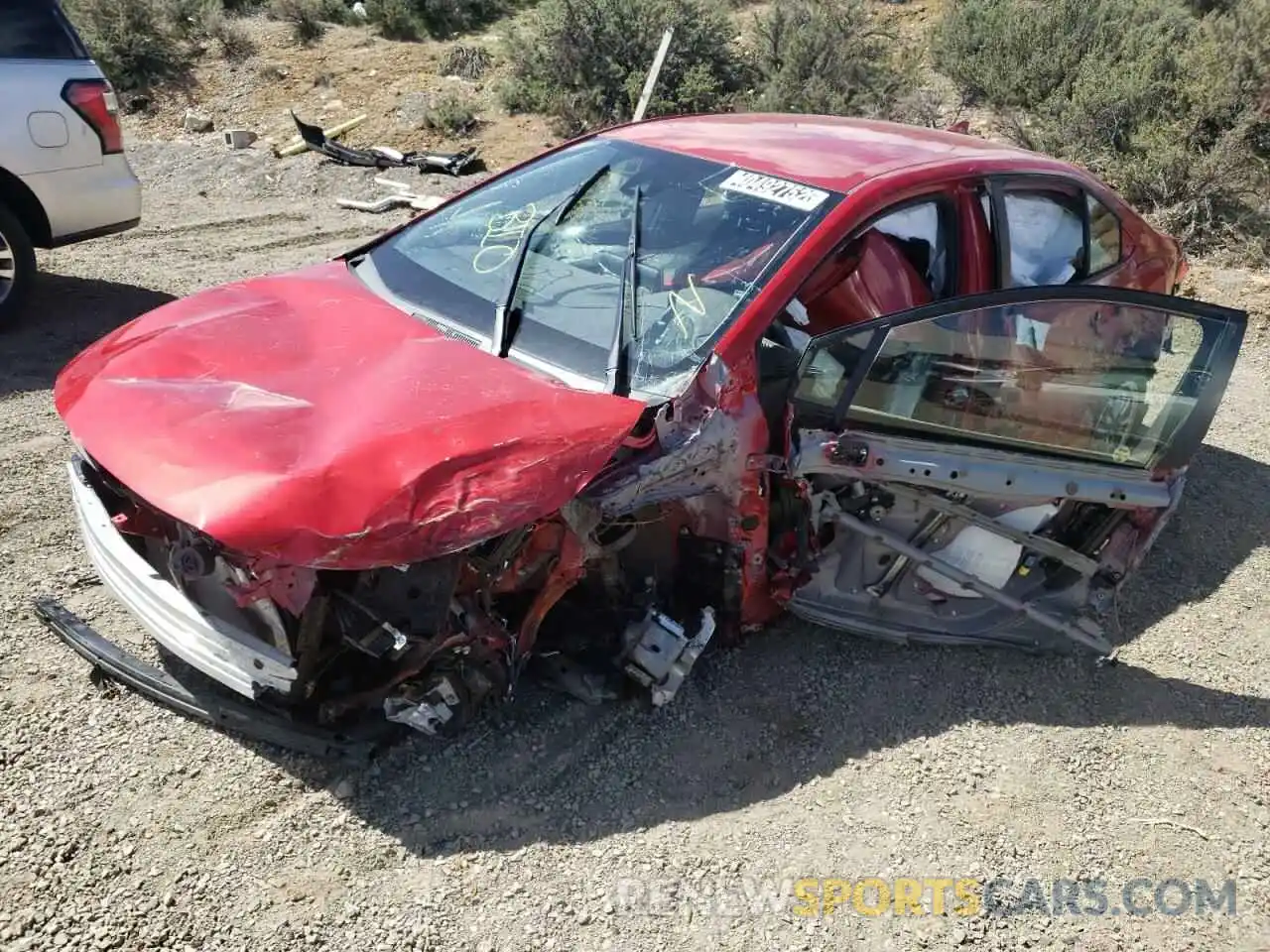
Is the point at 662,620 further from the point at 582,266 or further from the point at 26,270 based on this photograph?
the point at 26,270

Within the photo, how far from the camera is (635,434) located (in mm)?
2805

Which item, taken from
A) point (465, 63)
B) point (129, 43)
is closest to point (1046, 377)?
point (465, 63)

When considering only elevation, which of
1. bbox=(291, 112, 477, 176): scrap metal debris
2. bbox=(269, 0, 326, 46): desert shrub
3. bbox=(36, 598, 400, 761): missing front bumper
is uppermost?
bbox=(269, 0, 326, 46): desert shrub

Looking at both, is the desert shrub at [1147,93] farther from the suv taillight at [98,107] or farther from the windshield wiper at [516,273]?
the suv taillight at [98,107]

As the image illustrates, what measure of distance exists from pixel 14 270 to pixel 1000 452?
5.50 metres

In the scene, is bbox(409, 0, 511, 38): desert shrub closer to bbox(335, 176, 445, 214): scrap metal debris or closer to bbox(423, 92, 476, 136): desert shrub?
bbox(423, 92, 476, 136): desert shrub

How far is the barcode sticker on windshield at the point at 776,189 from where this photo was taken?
3.28m

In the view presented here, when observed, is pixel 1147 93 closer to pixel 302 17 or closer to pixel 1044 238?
pixel 1044 238

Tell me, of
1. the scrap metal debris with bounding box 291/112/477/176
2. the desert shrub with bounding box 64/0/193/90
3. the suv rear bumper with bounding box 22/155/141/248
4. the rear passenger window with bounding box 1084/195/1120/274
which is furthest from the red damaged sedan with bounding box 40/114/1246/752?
the desert shrub with bounding box 64/0/193/90

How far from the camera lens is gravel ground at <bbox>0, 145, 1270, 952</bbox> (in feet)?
8.41

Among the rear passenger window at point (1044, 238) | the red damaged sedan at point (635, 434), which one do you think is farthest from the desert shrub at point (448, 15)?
the rear passenger window at point (1044, 238)

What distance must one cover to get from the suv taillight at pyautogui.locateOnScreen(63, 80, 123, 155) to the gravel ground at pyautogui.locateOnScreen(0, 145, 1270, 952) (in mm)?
2932

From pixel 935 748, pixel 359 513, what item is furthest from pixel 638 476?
pixel 935 748

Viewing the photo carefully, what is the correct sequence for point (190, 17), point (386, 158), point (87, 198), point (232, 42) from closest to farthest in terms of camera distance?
point (87, 198) → point (386, 158) → point (232, 42) → point (190, 17)
